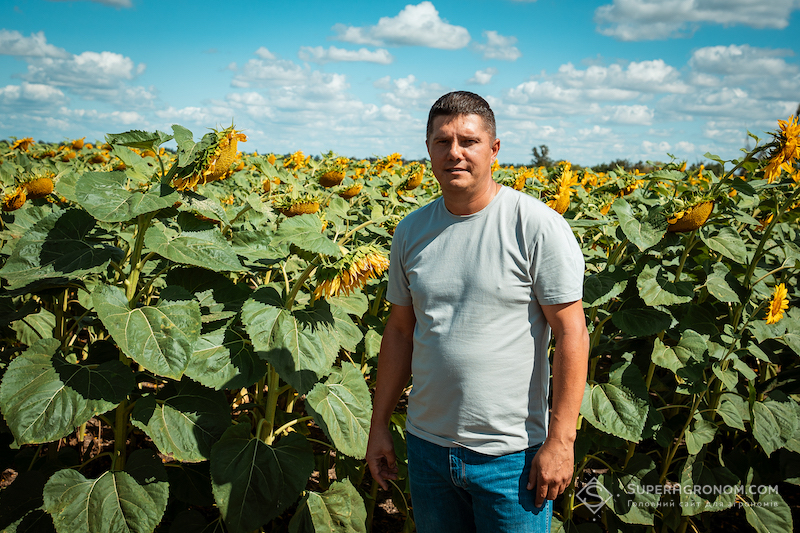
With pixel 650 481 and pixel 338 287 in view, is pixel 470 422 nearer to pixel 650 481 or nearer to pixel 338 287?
pixel 338 287

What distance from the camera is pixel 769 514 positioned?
2.78 metres

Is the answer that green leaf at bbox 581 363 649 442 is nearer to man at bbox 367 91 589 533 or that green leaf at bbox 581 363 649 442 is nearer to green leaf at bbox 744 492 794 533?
man at bbox 367 91 589 533

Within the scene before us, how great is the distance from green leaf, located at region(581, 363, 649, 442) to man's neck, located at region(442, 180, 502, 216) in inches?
42.0

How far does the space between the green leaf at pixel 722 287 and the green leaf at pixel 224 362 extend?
1962 mm

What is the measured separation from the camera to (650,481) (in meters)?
2.66

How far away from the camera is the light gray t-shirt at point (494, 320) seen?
63.2 inches

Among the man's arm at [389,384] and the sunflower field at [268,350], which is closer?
the sunflower field at [268,350]

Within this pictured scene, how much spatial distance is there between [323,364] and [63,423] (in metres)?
0.82

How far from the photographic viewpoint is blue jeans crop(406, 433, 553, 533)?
5.30 feet

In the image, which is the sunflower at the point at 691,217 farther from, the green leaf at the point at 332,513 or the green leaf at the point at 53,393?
the green leaf at the point at 53,393

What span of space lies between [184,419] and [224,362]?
0.87 feet

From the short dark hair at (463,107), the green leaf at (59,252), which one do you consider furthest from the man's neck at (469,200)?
the green leaf at (59,252)

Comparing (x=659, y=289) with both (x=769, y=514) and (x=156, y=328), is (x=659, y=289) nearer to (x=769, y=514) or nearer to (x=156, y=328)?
(x=769, y=514)

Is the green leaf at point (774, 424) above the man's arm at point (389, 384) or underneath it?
underneath
